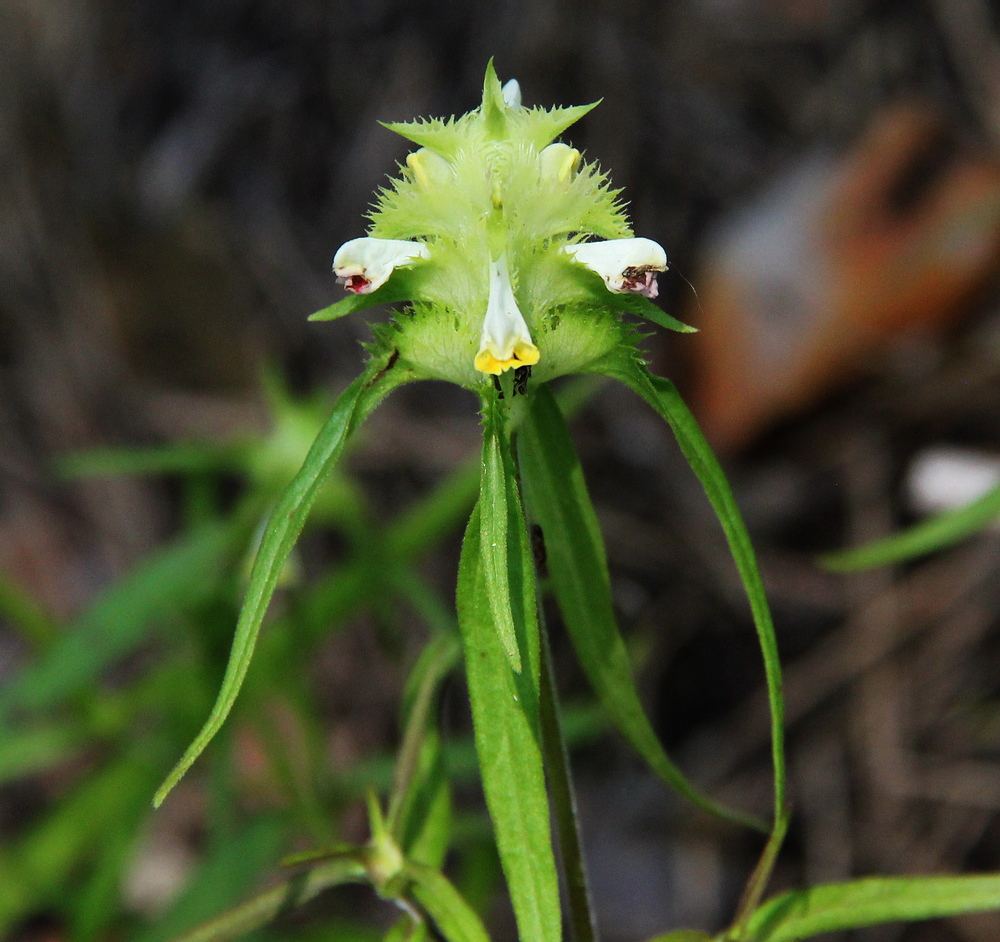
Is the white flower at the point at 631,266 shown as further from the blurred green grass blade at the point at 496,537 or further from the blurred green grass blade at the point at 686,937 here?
the blurred green grass blade at the point at 686,937

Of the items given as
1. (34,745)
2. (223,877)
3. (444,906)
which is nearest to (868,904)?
(444,906)

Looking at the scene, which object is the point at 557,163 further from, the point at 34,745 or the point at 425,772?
the point at 34,745

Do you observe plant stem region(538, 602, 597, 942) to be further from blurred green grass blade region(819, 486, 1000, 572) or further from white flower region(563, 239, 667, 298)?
blurred green grass blade region(819, 486, 1000, 572)

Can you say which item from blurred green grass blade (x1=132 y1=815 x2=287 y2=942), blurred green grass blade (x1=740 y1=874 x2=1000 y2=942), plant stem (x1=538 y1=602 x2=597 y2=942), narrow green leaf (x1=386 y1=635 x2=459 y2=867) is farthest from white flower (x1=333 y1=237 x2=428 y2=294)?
blurred green grass blade (x1=132 y1=815 x2=287 y2=942)

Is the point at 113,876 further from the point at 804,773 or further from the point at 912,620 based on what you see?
the point at 912,620

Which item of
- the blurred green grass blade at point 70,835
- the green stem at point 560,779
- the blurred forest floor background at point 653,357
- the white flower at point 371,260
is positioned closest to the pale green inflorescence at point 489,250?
the white flower at point 371,260
